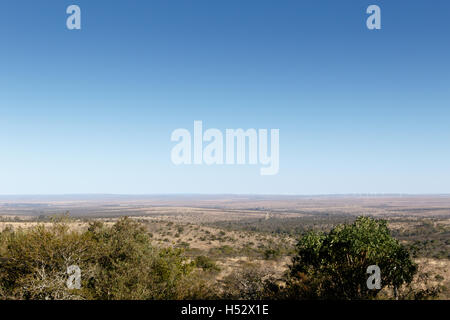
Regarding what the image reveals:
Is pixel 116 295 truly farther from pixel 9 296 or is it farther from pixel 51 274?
pixel 9 296

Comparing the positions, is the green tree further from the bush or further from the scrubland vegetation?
the bush

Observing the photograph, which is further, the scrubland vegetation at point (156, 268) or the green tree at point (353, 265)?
the green tree at point (353, 265)

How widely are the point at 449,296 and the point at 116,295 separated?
2754 cm

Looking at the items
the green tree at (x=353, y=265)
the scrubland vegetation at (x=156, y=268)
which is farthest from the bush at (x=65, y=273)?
Answer: the green tree at (x=353, y=265)

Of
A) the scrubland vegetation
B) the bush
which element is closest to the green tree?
the scrubland vegetation

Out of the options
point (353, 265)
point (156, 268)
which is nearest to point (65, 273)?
point (156, 268)

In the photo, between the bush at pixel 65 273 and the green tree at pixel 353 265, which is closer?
the bush at pixel 65 273

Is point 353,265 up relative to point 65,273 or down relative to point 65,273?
up

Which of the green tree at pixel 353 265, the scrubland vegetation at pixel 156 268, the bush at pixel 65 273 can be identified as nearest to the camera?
the bush at pixel 65 273

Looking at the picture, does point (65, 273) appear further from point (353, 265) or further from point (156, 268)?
point (353, 265)

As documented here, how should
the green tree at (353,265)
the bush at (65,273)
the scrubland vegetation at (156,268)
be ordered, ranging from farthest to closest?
the green tree at (353,265), the scrubland vegetation at (156,268), the bush at (65,273)

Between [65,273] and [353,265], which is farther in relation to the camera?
[353,265]

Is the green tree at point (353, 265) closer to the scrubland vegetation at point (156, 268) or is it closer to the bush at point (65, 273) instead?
the scrubland vegetation at point (156, 268)

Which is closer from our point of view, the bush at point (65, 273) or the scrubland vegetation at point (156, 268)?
the bush at point (65, 273)
